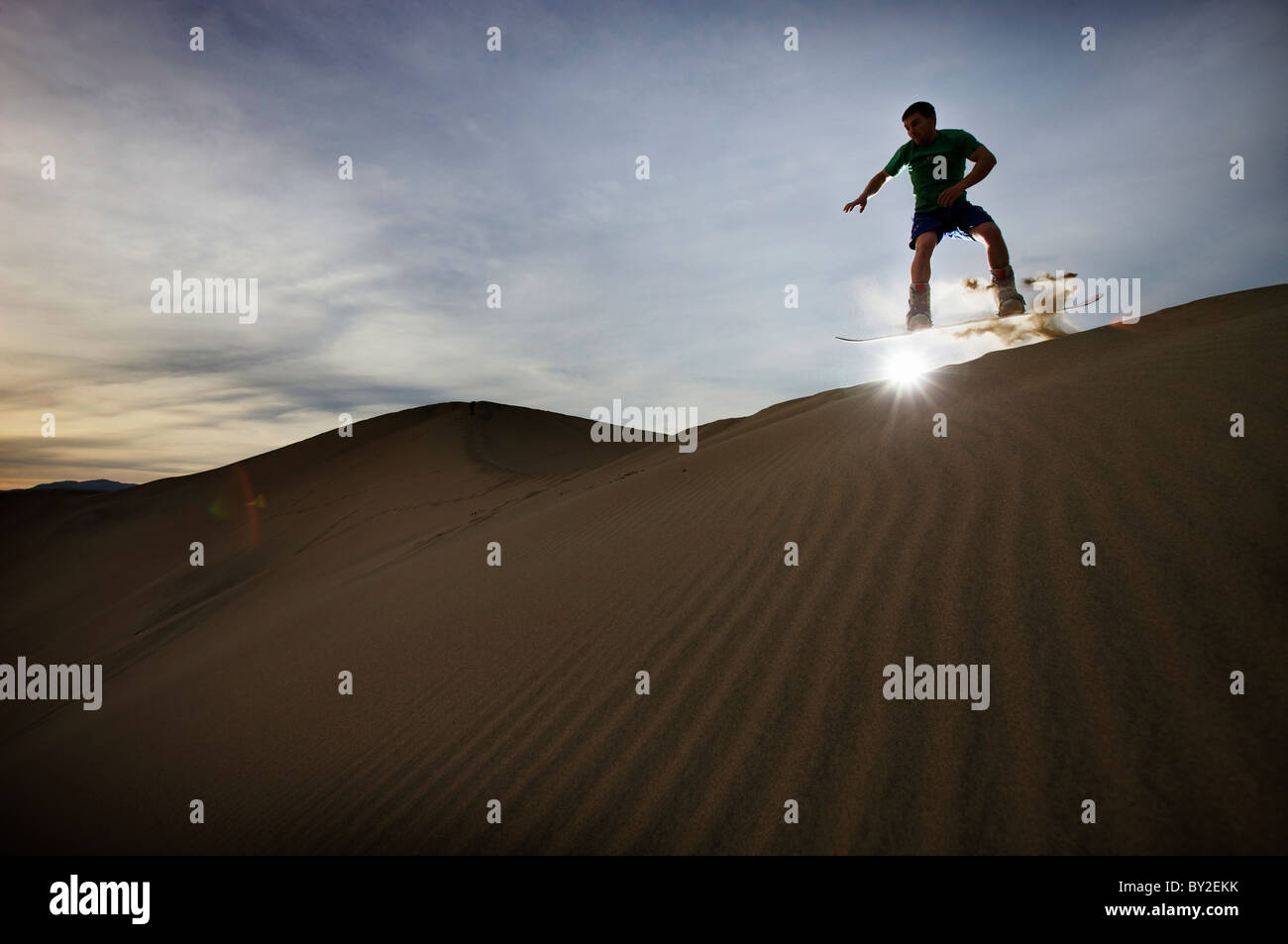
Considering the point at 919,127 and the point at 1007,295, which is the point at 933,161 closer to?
the point at 919,127

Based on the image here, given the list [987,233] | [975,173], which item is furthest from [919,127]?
[987,233]

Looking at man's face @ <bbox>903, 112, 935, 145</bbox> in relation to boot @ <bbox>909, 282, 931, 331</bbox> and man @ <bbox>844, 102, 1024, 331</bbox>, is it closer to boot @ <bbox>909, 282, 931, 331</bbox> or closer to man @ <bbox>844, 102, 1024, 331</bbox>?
man @ <bbox>844, 102, 1024, 331</bbox>

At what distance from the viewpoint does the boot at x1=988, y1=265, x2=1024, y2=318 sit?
5.65 metres

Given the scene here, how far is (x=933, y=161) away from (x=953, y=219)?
54 cm

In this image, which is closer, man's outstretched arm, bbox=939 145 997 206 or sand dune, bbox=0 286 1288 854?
sand dune, bbox=0 286 1288 854

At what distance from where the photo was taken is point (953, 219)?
5590 millimetres

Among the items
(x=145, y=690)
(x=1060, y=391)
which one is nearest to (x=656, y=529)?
(x=1060, y=391)

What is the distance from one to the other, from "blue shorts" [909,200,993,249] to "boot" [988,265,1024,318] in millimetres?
474

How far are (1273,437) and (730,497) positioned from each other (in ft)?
12.0

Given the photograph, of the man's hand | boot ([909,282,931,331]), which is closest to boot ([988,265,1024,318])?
boot ([909,282,931,331])
